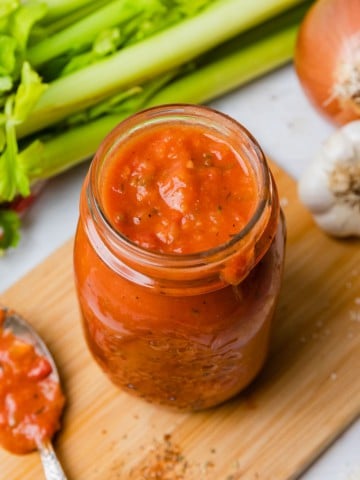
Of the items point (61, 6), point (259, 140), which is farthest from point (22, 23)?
point (259, 140)

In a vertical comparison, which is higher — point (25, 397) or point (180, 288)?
point (180, 288)

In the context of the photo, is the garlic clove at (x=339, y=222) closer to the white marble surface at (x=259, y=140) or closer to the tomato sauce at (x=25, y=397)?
the white marble surface at (x=259, y=140)

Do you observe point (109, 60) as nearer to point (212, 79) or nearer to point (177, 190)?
point (212, 79)

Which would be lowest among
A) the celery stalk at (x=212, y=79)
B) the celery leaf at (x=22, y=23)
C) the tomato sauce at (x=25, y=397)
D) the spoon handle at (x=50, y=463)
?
the spoon handle at (x=50, y=463)

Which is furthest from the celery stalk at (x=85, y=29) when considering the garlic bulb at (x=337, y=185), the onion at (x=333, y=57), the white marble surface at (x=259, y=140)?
the garlic bulb at (x=337, y=185)

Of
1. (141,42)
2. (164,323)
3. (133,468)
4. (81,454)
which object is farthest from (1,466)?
(141,42)

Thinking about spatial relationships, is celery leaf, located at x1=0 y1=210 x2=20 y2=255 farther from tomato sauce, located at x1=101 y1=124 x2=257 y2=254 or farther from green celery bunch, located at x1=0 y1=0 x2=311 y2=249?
tomato sauce, located at x1=101 y1=124 x2=257 y2=254

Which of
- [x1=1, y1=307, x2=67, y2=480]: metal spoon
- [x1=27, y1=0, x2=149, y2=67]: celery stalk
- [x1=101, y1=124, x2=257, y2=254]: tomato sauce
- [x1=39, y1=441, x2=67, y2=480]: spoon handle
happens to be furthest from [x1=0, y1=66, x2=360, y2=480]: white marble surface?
[x1=101, y1=124, x2=257, y2=254]: tomato sauce
